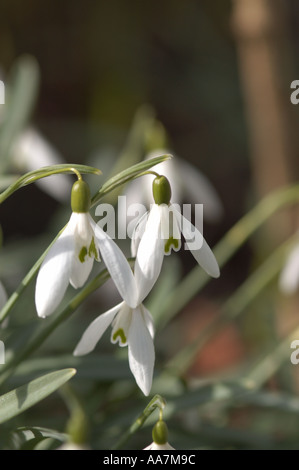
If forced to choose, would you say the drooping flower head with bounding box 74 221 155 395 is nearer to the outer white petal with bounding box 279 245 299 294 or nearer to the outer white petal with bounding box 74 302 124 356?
the outer white petal with bounding box 74 302 124 356

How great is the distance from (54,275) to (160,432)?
0.17 meters

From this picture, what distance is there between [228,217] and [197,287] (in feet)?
5.99

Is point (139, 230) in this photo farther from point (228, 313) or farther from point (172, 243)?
point (228, 313)

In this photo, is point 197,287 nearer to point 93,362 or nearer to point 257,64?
point 93,362

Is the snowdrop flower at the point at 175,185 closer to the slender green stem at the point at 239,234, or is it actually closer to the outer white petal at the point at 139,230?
the slender green stem at the point at 239,234

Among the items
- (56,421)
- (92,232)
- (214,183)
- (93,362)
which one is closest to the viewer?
(92,232)

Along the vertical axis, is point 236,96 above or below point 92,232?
above

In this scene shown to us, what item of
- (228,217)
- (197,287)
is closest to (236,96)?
(228,217)

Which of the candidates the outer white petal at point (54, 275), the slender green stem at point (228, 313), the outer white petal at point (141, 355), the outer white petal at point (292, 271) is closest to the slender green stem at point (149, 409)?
the outer white petal at point (141, 355)

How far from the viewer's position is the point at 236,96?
2906 millimetres

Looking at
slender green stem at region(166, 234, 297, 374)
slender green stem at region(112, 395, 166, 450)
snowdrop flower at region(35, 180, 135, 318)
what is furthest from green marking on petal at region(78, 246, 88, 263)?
slender green stem at region(166, 234, 297, 374)

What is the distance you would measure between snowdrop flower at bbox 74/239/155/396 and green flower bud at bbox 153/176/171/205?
0.22 ft

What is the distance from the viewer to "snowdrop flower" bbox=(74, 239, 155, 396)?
25.2 inches

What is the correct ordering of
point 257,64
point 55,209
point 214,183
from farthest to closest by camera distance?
point 214,183 < point 55,209 < point 257,64
